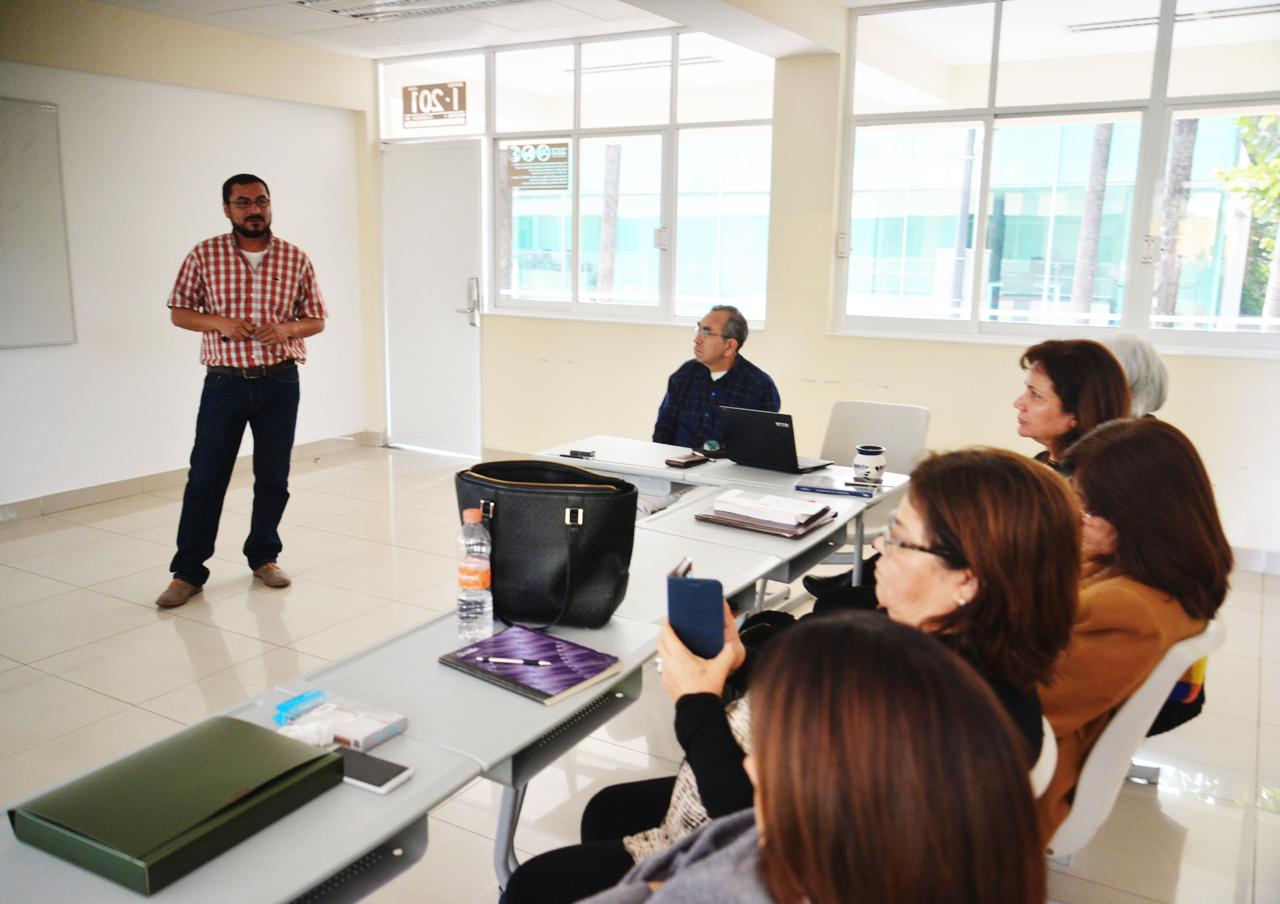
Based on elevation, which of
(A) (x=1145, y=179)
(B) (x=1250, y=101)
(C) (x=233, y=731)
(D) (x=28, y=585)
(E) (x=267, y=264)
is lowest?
(D) (x=28, y=585)

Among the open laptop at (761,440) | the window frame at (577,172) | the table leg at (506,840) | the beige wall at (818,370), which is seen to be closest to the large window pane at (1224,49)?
the beige wall at (818,370)

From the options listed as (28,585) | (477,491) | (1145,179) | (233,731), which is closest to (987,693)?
(233,731)

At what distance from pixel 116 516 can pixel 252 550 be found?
1594 mm

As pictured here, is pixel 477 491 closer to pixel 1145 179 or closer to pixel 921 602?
pixel 921 602

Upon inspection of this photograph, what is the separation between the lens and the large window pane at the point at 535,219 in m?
6.77

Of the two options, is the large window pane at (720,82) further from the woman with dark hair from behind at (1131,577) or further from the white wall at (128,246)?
the woman with dark hair from behind at (1131,577)

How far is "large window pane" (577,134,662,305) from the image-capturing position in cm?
644

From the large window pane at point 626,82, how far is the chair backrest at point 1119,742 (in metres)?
5.27

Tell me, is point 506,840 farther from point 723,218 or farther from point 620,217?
point 620,217

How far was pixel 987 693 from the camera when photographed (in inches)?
32.6

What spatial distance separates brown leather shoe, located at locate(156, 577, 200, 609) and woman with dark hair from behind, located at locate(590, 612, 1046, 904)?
3962 millimetres

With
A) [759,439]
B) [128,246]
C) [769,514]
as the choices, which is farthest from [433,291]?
[769,514]

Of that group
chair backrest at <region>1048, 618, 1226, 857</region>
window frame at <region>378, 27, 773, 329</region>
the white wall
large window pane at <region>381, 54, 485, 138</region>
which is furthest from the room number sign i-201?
chair backrest at <region>1048, 618, 1226, 857</region>

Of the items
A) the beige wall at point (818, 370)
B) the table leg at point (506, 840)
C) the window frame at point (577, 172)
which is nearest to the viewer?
the table leg at point (506, 840)
